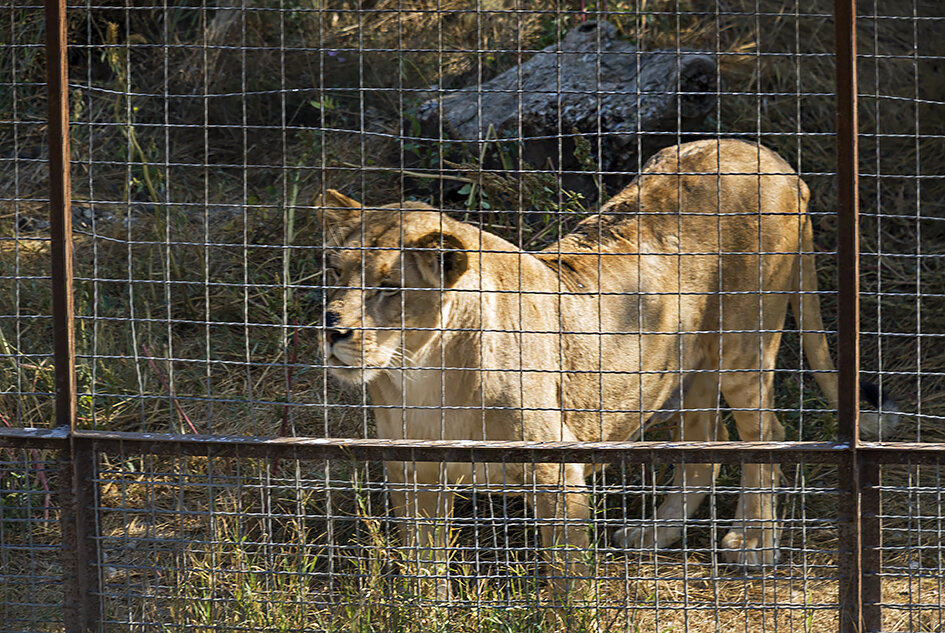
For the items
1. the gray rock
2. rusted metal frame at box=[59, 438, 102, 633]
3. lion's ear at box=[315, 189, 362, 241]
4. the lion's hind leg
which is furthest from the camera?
the gray rock

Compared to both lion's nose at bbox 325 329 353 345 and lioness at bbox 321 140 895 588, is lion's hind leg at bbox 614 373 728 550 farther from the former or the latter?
lion's nose at bbox 325 329 353 345

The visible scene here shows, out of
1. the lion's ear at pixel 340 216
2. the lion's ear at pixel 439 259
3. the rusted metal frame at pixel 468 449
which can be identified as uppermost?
the lion's ear at pixel 340 216

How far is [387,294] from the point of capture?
3.89 m

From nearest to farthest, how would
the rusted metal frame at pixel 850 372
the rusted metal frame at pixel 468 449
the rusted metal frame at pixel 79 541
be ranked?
1. the rusted metal frame at pixel 850 372
2. the rusted metal frame at pixel 468 449
3. the rusted metal frame at pixel 79 541

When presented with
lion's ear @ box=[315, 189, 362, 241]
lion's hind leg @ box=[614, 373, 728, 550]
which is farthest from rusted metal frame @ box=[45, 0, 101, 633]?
lion's hind leg @ box=[614, 373, 728, 550]

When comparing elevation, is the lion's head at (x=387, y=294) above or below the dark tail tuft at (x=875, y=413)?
above

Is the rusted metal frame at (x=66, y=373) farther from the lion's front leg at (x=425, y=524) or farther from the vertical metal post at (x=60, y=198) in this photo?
the lion's front leg at (x=425, y=524)

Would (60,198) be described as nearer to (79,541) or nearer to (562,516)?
(79,541)

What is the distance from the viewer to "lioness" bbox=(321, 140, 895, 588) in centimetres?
372

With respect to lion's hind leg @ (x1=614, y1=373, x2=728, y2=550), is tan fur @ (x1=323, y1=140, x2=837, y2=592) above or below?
above

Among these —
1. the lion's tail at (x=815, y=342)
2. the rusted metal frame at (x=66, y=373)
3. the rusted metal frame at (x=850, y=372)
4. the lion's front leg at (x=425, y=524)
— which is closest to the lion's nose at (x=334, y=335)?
the lion's front leg at (x=425, y=524)

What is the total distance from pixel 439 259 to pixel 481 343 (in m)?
0.37

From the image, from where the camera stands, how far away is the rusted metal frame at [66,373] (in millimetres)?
3404

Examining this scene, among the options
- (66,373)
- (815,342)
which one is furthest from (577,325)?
(66,373)
